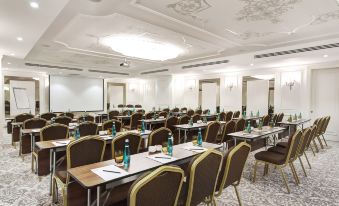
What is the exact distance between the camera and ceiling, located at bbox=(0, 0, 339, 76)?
373 cm

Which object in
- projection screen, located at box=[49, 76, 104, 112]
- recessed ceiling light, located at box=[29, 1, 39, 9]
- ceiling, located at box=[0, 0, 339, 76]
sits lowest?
projection screen, located at box=[49, 76, 104, 112]

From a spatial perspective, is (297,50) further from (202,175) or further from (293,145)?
(202,175)

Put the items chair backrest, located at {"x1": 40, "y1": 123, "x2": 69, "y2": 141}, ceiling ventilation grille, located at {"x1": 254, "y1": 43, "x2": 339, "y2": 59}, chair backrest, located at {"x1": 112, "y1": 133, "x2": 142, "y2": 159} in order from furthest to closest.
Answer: ceiling ventilation grille, located at {"x1": 254, "y1": 43, "x2": 339, "y2": 59} < chair backrest, located at {"x1": 40, "y1": 123, "x2": 69, "y2": 141} < chair backrest, located at {"x1": 112, "y1": 133, "x2": 142, "y2": 159}

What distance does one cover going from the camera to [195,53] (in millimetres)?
7641

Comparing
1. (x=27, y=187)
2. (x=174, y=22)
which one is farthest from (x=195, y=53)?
(x=27, y=187)

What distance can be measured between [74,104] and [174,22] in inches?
410

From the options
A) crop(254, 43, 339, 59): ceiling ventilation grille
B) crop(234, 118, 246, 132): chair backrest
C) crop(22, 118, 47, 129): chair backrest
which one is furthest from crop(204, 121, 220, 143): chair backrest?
crop(22, 118, 47, 129): chair backrest

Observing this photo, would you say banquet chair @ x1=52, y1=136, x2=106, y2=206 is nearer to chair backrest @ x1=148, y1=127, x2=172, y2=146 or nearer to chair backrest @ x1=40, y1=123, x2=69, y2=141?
chair backrest @ x1=148, y1=127, x2=172, y2=146

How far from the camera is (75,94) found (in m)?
12.9

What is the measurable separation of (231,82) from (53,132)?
9360 millimetres

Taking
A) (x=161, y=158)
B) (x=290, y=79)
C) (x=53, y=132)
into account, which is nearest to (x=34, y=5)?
(x=53, y=132)

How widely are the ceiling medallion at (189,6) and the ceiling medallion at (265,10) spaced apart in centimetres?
73

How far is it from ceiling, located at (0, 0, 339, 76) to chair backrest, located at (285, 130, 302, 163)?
2.34 meters

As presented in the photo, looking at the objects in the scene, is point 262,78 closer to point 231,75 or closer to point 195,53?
point 231,75
